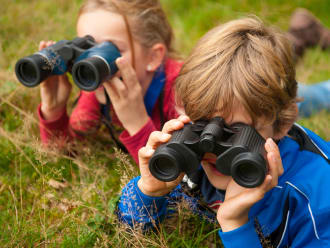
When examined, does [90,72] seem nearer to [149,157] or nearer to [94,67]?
[94,67]

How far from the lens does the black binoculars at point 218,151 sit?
1.33 metres

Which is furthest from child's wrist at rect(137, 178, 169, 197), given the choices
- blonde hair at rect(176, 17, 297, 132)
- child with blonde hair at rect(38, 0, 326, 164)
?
child with blonde hair at rect(38, 0, 326, 164)

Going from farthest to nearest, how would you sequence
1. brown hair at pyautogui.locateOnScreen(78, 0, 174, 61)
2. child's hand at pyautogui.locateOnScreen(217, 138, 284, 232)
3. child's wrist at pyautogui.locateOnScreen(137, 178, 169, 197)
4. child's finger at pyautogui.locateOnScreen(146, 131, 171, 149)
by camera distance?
brown hair at pyautogui.locateOnScreen(78, 0, 174, 61) → child's wrist at pyautogui.locateOnScreen(137, 178, 169, 197) → child's finger at pyautogui.locateOnScreen(146, 131, 171, 149) → child's hand at pyautogui.locateOnScreen(217, 138, 284, 232)

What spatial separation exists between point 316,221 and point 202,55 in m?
0.82

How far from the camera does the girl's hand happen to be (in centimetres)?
228

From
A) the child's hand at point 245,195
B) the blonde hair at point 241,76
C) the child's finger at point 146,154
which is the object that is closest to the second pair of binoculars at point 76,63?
the blonde hair at point 241,76

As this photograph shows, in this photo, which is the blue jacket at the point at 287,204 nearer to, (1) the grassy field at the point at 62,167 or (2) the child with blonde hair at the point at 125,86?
(1) the grassy field at the point at 62,167

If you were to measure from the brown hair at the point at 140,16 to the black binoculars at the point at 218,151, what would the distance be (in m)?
1.25

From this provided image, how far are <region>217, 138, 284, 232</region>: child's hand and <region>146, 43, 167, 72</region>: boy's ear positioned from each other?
1298 millimetres

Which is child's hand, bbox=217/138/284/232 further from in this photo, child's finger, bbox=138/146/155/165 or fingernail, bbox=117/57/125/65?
fingernail, bbox=117/57/125/65

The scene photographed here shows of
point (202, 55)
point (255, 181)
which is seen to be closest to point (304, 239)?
point (255, 181)

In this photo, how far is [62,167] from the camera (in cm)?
179

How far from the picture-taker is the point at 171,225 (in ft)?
6.37

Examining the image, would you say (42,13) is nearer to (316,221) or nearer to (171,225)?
(171,225)
